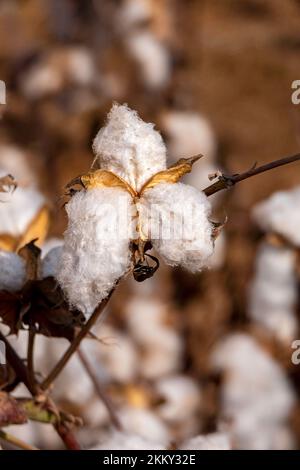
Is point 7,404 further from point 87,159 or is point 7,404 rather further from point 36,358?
point 87,159

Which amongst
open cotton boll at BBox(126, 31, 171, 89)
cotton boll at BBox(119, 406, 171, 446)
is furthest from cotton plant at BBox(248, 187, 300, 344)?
open cotton boll at BBox(126, 31, 171, 89)

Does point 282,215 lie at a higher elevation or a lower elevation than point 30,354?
higher

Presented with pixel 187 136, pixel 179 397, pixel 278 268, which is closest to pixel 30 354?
pixel 278 268

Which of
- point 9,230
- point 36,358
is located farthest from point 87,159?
point 9,230

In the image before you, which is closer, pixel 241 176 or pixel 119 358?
pixel 241 176

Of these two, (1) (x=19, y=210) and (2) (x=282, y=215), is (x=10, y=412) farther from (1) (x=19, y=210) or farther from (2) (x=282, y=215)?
(2) (x=282, y=215)

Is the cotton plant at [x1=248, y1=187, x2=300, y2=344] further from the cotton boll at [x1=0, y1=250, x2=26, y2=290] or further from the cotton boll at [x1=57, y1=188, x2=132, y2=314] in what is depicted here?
the cotton boll at [x1=57, y1=188, x2=132, y2=314]

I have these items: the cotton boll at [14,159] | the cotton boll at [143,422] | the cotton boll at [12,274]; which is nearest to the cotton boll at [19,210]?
the cotton boll at [12,274]
